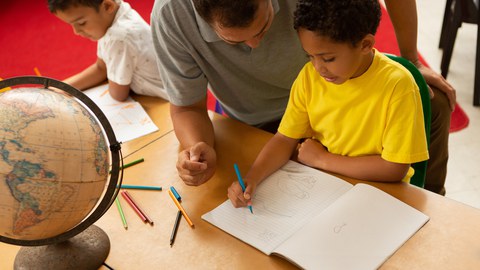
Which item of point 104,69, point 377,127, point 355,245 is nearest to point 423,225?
point 355,245

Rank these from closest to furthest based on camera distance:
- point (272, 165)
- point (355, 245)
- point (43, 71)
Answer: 1. point (355, 245)
2. point (272, 165)
3. point (43, 71)

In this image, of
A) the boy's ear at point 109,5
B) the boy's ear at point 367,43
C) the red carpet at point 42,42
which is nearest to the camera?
the boy's ear at point 367,43

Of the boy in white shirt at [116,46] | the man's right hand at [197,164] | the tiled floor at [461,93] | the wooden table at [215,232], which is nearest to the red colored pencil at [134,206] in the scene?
the wooden table at [215,232]

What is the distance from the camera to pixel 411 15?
1677mm

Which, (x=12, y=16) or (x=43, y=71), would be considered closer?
(x=43, y=71)

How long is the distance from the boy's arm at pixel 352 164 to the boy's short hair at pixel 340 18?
0.31 metres

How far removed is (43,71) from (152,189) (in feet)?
9.55

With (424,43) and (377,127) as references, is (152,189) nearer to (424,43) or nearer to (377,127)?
(377,127)

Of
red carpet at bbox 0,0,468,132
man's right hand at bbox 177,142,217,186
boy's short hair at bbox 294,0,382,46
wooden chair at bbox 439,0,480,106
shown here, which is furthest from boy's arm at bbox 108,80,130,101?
wooden chair at bbox 439,0,480,106

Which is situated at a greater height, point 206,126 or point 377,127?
point 377,127

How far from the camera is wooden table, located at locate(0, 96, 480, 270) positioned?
3.58 feet

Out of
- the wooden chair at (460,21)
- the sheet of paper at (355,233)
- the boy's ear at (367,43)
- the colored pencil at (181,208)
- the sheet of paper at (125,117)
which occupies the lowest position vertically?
the wooden chair at (460,21)

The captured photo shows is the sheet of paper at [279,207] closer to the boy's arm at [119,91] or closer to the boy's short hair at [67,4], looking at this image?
the boy's arm at [119,91]

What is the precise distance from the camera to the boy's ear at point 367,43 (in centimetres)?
121
